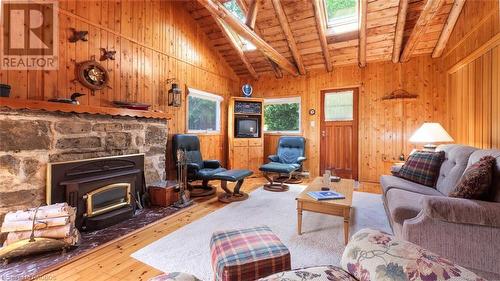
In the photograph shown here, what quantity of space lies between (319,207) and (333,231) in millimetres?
425

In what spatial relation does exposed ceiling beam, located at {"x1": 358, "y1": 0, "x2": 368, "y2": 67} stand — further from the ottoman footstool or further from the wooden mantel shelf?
the wooden mantel shelf

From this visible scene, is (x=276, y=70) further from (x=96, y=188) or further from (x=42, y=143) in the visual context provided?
(x=42, y=143)

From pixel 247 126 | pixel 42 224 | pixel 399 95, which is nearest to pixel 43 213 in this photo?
pixel 42 224

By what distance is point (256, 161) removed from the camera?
5453mm

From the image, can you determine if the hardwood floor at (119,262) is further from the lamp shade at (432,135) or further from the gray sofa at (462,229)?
the lamp shade at (432,135)

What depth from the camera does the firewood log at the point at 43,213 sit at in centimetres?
198

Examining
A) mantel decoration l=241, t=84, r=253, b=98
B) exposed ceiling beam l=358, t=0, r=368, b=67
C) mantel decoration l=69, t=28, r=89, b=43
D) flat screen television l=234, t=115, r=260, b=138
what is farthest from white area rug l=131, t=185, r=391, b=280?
mantel decoration l=241, t=84, r=253, b=98

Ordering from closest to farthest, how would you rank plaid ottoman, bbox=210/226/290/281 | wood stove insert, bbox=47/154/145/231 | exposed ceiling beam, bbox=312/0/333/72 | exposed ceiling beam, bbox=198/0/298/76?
plaid ottoman, bbox=210/226/290/281 < wood stove insert, bbox=47/154/145/231 < exposed ceiling beam, bbox=198/0/298/76 < exposed ceiling beam, bbox=312/0/333/72

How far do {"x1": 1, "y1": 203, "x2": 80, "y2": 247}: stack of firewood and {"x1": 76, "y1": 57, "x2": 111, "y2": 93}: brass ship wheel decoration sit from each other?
1.62 m

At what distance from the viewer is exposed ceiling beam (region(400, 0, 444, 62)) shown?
3.26 m

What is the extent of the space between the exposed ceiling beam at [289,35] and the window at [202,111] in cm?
195

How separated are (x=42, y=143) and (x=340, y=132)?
5.15 meters

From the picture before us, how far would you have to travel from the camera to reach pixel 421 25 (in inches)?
144

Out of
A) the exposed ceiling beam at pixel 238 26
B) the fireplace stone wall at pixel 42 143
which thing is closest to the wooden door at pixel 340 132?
the exposed ceiling beam at pixel 238 26
